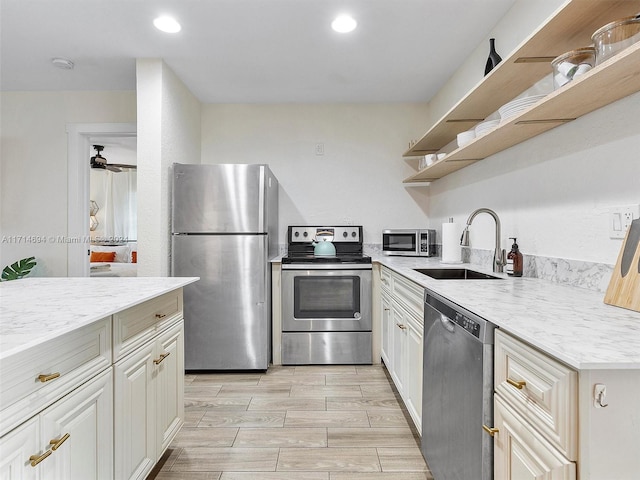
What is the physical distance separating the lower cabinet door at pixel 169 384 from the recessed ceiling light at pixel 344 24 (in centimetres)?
200

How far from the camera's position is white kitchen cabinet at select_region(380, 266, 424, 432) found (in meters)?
1.72

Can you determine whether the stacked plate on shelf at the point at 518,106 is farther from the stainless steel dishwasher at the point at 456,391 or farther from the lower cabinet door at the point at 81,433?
the lower cabinet door at the point at 81,433

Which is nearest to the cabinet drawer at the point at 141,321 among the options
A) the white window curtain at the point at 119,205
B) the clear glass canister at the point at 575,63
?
Result: the clear glass canister at the point at 575,63

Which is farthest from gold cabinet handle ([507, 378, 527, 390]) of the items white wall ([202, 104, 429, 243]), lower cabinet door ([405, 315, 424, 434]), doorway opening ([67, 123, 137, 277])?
doorway opening ([67, 123, 137, 277])

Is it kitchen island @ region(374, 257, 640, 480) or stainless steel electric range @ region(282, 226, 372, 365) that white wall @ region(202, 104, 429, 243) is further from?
kitchen island @ region(374, 257, 640, 480)

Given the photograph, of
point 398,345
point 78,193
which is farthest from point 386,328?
point 78,193

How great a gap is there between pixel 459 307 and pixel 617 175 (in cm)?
82

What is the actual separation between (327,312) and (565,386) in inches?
88.1

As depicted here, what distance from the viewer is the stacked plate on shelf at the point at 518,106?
4.53 ft

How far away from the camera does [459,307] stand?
1182mm

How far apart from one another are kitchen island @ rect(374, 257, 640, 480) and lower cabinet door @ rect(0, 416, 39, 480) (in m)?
1.18

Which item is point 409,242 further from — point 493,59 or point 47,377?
point 47,377

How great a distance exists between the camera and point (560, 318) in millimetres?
953

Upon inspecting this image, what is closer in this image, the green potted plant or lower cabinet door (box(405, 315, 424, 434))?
lower cabinet door (box(405, 315, 424, 434))
